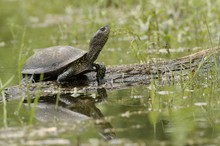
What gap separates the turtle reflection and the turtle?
1.20 feet

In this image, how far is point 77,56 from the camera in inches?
271

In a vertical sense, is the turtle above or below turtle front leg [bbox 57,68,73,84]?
above

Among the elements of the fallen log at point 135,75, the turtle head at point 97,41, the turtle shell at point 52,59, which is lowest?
the fallen log at point 135,75

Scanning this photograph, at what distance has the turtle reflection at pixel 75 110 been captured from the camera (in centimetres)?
494

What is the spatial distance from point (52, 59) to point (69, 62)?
0.81 feet

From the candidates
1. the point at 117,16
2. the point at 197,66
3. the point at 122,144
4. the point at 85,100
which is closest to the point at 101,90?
the point at 85,100

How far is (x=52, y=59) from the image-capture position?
6.94 metres

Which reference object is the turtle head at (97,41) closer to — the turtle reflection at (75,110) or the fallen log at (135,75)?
the fallen log at (135,75)

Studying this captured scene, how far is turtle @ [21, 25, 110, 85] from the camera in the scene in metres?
6.81

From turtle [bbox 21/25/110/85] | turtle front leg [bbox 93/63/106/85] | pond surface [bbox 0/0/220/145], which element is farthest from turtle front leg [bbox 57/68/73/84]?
pond surface [bbox 0/0/220/145]

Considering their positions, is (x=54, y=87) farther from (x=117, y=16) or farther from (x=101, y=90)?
(x=117, y=16)

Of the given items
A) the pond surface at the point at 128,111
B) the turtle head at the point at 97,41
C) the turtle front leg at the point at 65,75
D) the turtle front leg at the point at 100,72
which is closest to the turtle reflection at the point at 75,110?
the pond surface at the point at 128,111

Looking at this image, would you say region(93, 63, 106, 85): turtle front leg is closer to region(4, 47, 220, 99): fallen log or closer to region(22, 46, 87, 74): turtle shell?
region(4, 47, 220, 99): fallen log

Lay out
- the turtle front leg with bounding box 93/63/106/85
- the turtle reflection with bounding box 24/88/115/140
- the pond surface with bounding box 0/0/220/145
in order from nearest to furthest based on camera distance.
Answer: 1. the pond surface with bounding box 0/0/220/145
2. the turtle reflection with bounding box 24/88/115/140
3. the turtle front leg with bounding box 93/63/106/85
